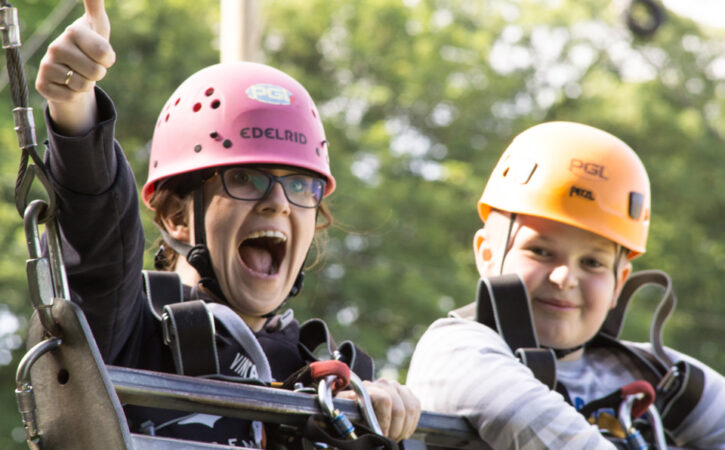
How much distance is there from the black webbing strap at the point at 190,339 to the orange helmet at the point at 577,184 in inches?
63.2

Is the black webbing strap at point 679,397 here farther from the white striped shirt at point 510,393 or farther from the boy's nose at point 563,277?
the boy's nose at point 563,277

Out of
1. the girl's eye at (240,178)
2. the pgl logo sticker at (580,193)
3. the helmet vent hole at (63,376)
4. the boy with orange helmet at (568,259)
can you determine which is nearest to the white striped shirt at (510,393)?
the boy with orange helmet at (568,259)

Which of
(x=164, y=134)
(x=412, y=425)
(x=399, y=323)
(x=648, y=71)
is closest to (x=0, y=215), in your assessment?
(x=399, y=323)

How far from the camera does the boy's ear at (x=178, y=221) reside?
3.42m

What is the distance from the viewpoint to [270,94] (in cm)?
353

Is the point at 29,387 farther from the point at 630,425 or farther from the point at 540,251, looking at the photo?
the point at 540,251

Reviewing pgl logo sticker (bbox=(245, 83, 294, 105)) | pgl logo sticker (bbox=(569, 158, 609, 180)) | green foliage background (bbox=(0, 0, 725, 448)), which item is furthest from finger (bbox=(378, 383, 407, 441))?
green foliage background (bbox=(0, 0, 725, 448))

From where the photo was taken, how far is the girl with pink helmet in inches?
92.7

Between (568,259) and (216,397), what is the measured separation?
187cm

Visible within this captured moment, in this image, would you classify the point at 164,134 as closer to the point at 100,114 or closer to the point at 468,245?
the point at 100,114

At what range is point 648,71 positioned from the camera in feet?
66.7

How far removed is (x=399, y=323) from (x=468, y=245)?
2.49m

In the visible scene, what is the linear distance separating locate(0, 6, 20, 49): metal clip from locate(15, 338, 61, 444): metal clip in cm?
59

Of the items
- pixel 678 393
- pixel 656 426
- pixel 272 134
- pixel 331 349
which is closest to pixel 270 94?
pixel 272 134
